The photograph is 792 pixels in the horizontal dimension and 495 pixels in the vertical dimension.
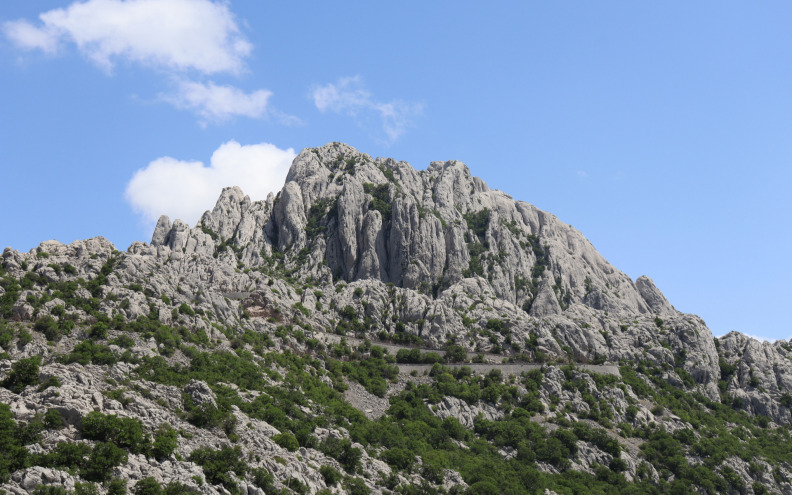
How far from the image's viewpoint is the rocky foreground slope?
62344mm

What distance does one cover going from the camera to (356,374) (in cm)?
12175

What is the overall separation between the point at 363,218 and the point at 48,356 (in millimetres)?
122157

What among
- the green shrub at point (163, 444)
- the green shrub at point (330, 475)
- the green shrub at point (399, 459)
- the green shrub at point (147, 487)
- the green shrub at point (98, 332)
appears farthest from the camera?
the green shrub at point (98, 332)

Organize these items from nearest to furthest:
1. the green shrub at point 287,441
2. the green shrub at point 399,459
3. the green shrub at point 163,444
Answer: the green shrub at point 163,444, the green shrub at point 287,441, the green shrub at point 399,459

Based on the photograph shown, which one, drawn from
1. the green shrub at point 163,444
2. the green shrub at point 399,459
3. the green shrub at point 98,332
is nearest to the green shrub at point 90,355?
the green shrub at point 98,332

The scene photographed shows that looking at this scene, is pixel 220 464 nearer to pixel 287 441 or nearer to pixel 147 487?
pixel 147 487

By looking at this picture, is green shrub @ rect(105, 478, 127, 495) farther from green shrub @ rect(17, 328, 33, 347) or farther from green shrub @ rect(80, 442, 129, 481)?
green shrub @ rect(17, 328, 33, 347)

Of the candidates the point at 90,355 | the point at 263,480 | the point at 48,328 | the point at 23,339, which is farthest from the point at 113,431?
the point at 48,328

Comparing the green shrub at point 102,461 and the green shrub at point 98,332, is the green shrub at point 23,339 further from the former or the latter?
the green shrub at point 102,461

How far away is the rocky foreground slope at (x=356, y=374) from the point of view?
6234 centimetres

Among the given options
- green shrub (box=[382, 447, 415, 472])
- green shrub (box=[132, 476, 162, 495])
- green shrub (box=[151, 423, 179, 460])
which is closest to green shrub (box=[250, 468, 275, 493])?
green shrub (box=[151, 423, 179, 460])

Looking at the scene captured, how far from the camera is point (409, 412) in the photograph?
108875 mm

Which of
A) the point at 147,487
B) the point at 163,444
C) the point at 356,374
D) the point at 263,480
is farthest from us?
the point at 356,374

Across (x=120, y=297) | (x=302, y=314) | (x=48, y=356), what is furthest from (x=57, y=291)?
(x=302, y=314)
